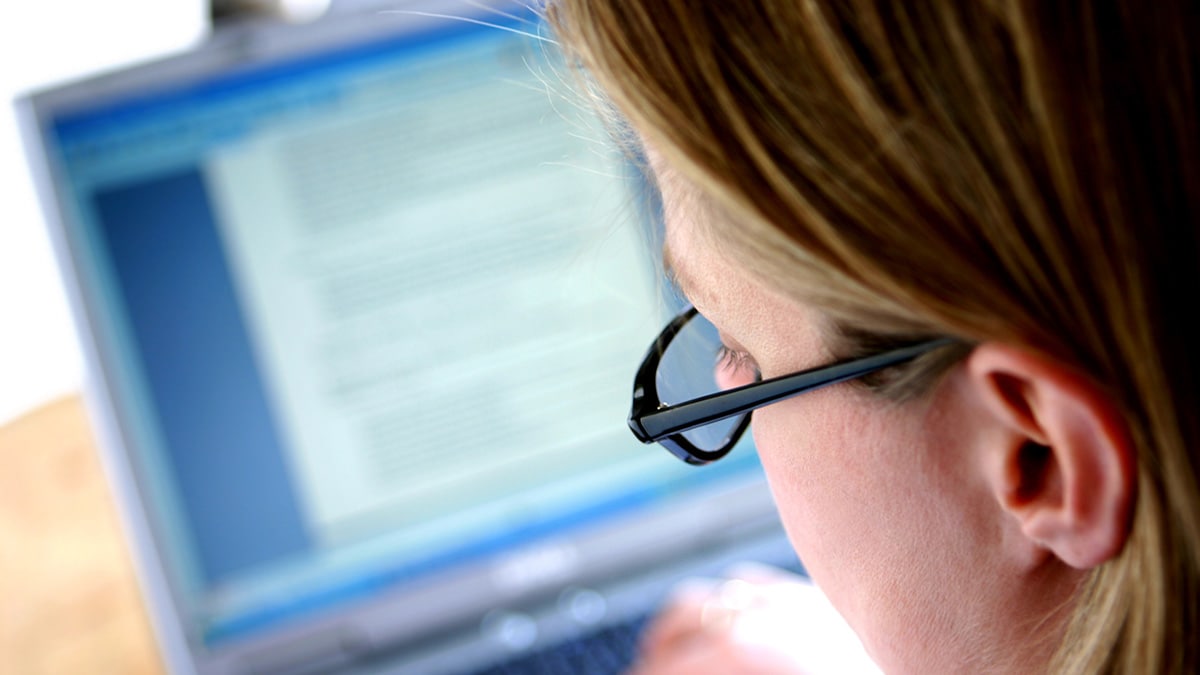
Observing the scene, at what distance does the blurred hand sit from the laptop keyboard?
0.02 metres

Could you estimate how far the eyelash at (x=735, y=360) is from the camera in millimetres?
435

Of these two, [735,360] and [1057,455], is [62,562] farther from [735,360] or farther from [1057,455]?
[1057,455]

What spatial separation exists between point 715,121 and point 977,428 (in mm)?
134

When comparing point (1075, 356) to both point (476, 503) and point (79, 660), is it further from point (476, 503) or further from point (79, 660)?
point (79, 660)

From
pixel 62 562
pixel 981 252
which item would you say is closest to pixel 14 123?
pixel 62 562

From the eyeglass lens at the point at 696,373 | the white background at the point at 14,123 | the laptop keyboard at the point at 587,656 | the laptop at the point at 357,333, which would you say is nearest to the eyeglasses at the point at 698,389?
the eyeglass lens at the point at 696,373

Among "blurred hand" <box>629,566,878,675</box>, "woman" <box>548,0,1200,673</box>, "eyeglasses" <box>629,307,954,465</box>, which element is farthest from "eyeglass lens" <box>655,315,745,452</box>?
"blurred hand" <box>629,566,878,675</box>

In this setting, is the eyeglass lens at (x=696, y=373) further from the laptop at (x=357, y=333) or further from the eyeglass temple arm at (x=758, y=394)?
the laptop at (x=357, y=333)

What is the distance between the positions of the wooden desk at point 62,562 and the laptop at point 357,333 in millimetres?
117

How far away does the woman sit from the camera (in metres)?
0.31

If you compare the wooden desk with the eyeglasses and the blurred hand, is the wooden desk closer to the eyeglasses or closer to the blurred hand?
the blurred hand

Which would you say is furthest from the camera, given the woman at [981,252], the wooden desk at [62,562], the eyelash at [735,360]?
the wooden desk at [62,562]

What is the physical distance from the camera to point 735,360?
469 mm

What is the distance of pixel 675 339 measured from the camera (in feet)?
1.76
